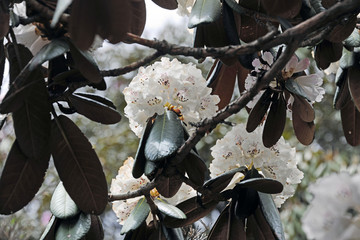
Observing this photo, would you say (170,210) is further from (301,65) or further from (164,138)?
(301,65)

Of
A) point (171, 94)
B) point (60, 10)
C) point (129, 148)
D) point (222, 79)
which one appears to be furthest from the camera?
point (129, 148)

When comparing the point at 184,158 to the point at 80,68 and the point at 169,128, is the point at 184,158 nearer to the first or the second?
the point at 169,128

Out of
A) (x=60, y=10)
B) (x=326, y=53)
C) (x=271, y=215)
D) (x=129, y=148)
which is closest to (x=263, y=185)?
(x=271, y=215)

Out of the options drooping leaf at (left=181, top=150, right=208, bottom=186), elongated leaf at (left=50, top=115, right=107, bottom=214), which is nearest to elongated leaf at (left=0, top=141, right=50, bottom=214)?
elongated leaf at (left=50, top=115, right=107, bottom=214)

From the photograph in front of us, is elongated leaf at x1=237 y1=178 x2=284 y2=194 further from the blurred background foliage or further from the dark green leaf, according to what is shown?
the blurred background foliage

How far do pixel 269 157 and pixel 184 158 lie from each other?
23 cm

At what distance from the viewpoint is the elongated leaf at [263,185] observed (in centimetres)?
92

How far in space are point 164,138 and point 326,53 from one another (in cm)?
37

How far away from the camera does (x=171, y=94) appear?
3.45ft

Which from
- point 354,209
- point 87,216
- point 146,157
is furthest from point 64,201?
point 354,209

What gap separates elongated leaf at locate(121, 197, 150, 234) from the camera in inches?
39.3

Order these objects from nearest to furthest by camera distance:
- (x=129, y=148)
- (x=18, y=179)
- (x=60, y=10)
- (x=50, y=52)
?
(x=60, y=10)
(x=50, y=52)
(x=18, y=179)
(x=129, y=148)

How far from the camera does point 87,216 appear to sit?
97 cm

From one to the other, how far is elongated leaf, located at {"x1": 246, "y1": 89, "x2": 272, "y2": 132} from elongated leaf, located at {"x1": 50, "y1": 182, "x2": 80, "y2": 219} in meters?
0.36
